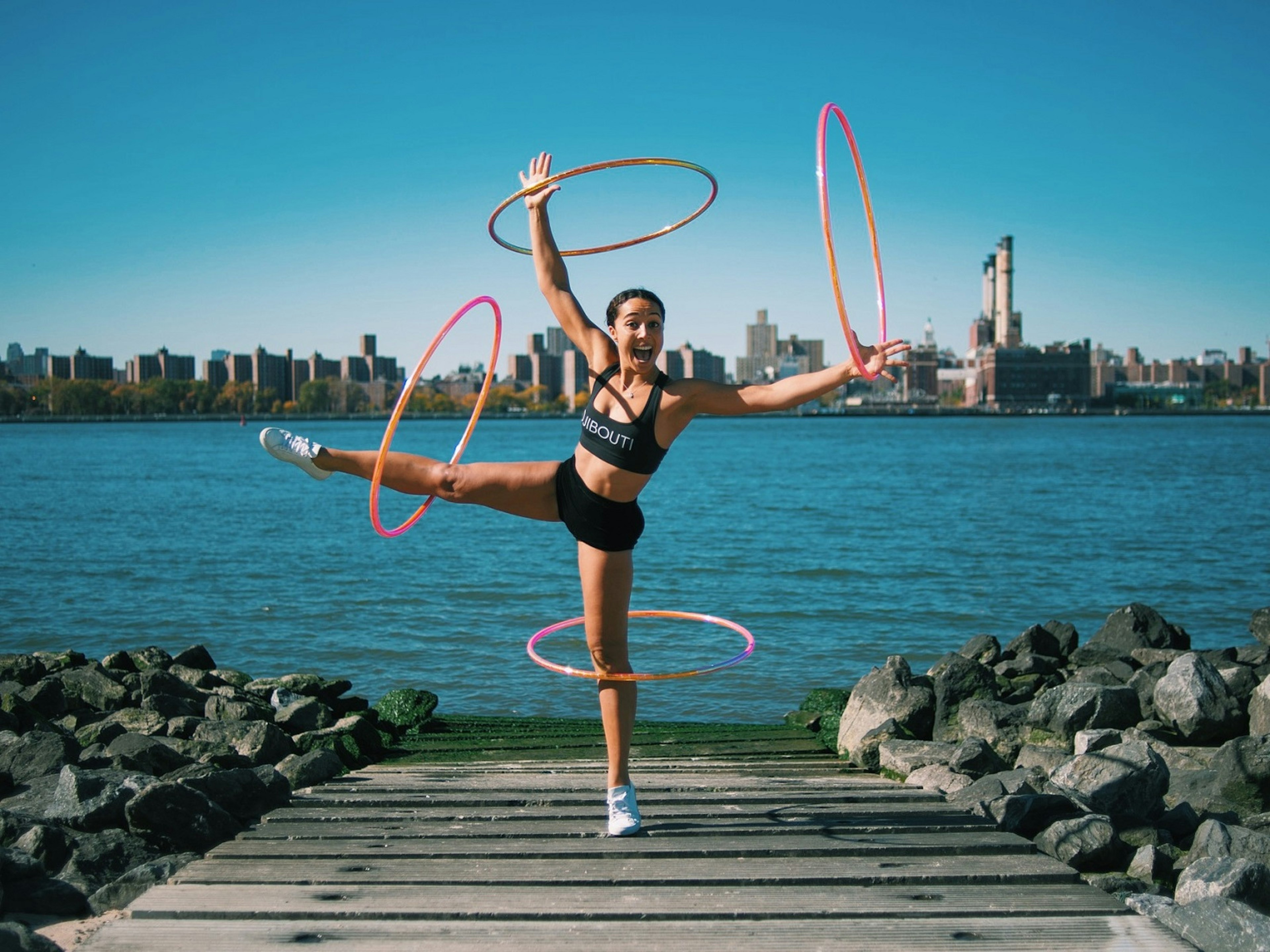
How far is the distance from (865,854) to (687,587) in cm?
2212

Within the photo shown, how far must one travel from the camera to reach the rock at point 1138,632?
55.7 feet

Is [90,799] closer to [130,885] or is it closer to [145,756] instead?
[130,885]

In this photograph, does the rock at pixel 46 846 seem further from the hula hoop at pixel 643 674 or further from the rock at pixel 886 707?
the rock at pixel 886 707

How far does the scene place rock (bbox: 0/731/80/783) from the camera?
30.5ft

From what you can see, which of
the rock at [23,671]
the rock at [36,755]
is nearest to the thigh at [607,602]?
the rock at [36,755]

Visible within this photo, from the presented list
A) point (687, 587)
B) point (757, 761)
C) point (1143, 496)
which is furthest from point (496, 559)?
point (1143, 496)

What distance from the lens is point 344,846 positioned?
617cm

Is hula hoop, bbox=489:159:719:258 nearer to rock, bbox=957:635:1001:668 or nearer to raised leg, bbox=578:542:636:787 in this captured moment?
raised leg, bbox=578:542:636:787

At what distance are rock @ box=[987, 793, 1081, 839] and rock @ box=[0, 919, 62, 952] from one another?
516 centimetres

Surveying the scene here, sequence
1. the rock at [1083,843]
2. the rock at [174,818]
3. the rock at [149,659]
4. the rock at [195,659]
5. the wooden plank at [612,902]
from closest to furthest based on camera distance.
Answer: the wooden plank at [612,902] < the rock at [174,818] < the rock at [1083,843] < the rock at [149,659] < the rock at [195,659]

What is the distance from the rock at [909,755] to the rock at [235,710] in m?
6.24

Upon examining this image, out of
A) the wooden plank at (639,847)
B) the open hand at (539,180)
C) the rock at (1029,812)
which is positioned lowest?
the rock at (1029,812)

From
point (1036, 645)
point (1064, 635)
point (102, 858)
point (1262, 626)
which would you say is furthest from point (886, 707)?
point (1262, 626)

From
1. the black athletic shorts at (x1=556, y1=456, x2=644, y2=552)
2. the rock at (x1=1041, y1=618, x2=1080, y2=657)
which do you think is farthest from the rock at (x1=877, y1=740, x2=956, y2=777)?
the rock at (x1=1041, y1=618, x2=1080, y2=657)
